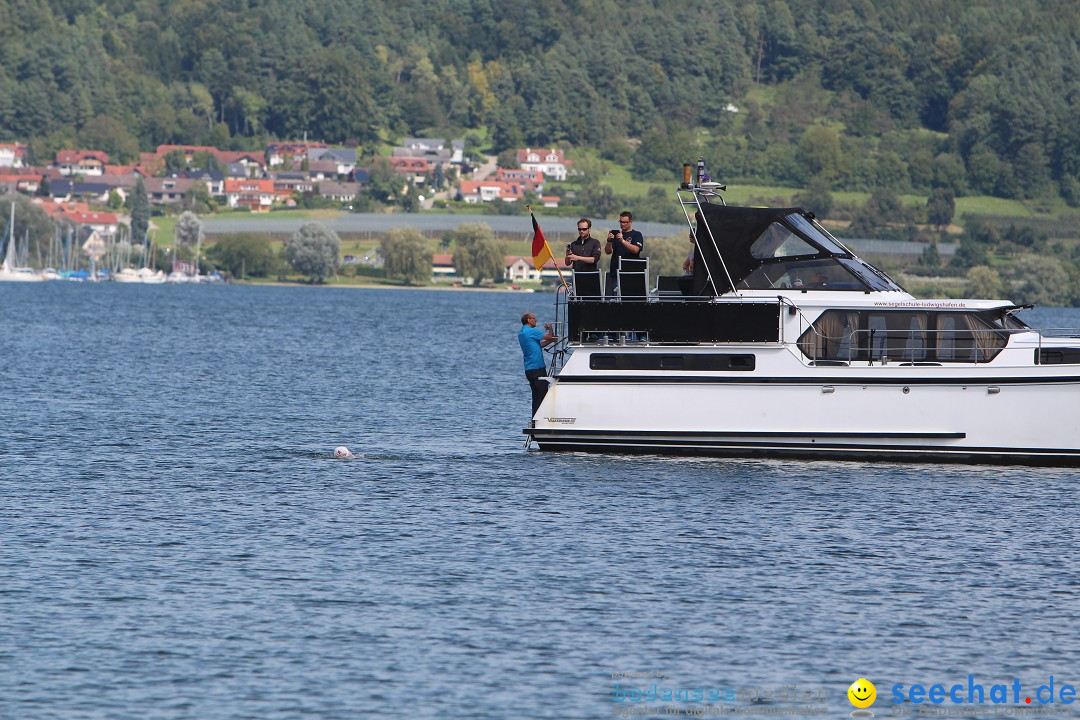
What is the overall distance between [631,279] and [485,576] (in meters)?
9.32

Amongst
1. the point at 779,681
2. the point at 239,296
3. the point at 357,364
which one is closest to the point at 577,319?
the point at 779,681

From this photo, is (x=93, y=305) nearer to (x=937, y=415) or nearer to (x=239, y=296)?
(x=239, y=296)

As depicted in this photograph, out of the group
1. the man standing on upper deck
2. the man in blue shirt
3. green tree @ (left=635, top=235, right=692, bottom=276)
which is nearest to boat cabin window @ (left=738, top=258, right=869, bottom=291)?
the man standing on upper deck

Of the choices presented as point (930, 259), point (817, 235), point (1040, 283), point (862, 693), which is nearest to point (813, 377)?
point (817, 235)

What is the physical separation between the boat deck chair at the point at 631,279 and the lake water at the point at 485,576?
2.91m

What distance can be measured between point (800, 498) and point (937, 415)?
9.96 ft

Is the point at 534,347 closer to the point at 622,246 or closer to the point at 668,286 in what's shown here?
the point at 622,246

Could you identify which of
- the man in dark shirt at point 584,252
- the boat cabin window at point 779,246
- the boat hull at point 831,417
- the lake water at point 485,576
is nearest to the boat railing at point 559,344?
the man in dark shirt at point 584,252

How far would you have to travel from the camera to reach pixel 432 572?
21406 mm

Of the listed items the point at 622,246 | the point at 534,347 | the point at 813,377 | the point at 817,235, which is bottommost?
the point at 813,377

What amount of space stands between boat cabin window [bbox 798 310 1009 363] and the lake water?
2.04 m

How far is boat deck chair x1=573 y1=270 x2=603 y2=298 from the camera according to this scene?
2916 cm

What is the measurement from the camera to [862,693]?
1658cm

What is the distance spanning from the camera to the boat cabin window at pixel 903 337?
27875 millimetres
